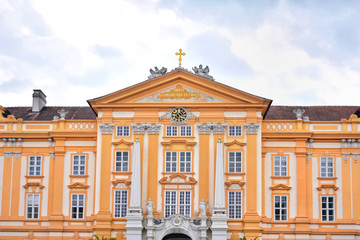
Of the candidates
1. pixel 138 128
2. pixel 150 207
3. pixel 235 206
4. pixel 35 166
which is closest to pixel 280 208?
pixel 235 206

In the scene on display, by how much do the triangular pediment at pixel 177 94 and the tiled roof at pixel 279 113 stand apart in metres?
7.48

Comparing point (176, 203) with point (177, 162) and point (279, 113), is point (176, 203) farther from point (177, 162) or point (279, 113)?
point (279, 113)

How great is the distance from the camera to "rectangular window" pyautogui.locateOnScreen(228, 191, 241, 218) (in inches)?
2194

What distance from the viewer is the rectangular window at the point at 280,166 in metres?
58.0

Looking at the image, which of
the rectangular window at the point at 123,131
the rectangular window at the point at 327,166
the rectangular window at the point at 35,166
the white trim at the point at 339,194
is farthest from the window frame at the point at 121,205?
the white trim at the point at 339,194

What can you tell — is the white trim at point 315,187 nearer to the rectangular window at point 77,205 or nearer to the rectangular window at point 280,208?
the rectangular window at point 280,208

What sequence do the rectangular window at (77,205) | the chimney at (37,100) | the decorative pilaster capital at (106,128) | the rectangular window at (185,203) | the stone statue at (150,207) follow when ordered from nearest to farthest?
→ the stone statue at (150,207) < the rectangular window at (185,203) < the decorative pilaster capital at (106,128) < the rectangular window at (77,205) < the chimney at (37,100)

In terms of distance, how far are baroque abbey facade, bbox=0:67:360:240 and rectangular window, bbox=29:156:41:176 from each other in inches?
3.8

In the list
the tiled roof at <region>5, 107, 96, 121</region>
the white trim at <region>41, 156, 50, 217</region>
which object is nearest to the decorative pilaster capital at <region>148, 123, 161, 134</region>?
the tiled roof at <region>5, 107, 96, 121</region>

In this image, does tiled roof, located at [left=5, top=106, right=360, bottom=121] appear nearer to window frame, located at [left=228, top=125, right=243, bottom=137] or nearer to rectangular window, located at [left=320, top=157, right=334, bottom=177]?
rectangular window, located at [left=320, top=157, right=334, bottom=177]

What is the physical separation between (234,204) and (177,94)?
10908 mm

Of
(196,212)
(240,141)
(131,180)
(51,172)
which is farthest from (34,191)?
(240,141)

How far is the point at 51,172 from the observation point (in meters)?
59.2

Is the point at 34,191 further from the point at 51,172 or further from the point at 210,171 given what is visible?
the point at 210,171
